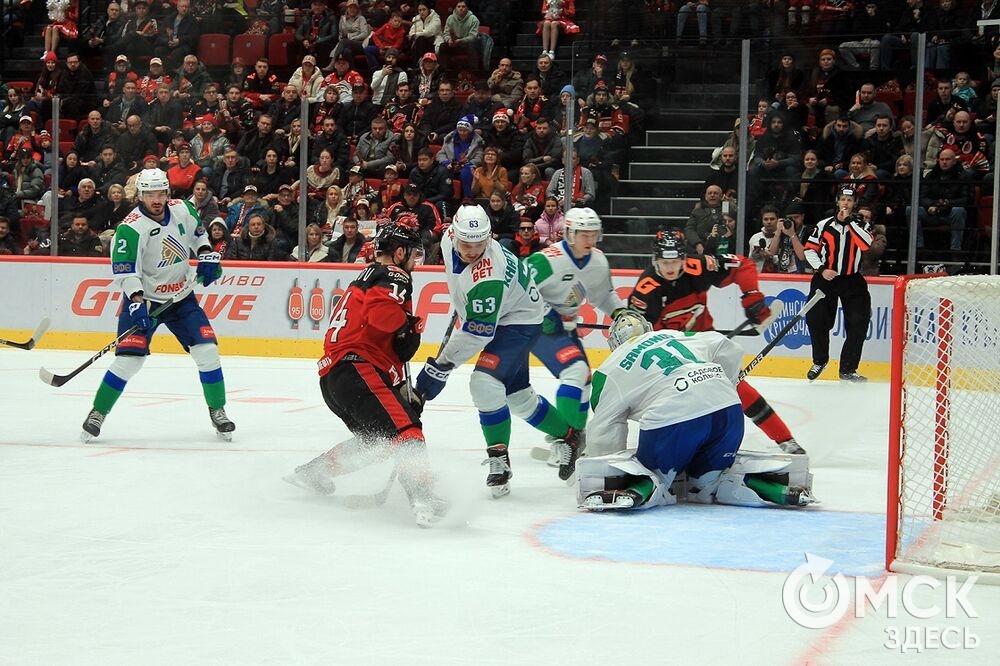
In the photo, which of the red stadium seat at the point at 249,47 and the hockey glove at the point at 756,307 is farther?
the red stadium seat at the point at 249,47

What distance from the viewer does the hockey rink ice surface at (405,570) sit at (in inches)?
124

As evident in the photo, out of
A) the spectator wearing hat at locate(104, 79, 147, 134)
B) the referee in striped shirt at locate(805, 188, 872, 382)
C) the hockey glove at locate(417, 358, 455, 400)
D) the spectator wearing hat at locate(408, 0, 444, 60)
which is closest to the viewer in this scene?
the hockey glove at locate(417, 358, 455, 400)

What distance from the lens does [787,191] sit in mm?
9797

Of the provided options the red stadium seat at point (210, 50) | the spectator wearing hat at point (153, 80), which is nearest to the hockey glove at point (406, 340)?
the spectator wearing hat at point (153, 80)

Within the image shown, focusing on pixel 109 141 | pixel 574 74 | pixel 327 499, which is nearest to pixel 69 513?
pixel 327 499

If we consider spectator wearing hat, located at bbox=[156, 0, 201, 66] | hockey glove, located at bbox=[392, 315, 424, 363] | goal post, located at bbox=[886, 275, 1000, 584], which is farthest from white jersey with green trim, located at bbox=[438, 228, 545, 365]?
spectator wearing hat, located at bbox=[156, 0, 201, 66]

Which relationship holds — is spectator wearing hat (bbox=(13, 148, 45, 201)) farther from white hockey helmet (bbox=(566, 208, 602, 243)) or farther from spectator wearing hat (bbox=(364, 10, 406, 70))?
white hockey helmet (bbox=(566, 208, 602, 243))

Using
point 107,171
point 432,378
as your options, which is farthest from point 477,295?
point 107,171

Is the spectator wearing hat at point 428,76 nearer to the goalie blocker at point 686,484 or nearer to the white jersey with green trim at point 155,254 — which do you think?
the white jersey with green trim at point 155,254

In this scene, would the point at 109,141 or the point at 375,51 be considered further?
the point at 375,51

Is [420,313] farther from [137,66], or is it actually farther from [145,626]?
[145,626]

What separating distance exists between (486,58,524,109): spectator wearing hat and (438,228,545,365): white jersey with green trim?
664cm

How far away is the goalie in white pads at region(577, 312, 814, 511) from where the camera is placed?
4742mm

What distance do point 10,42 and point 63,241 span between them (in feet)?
17.8
